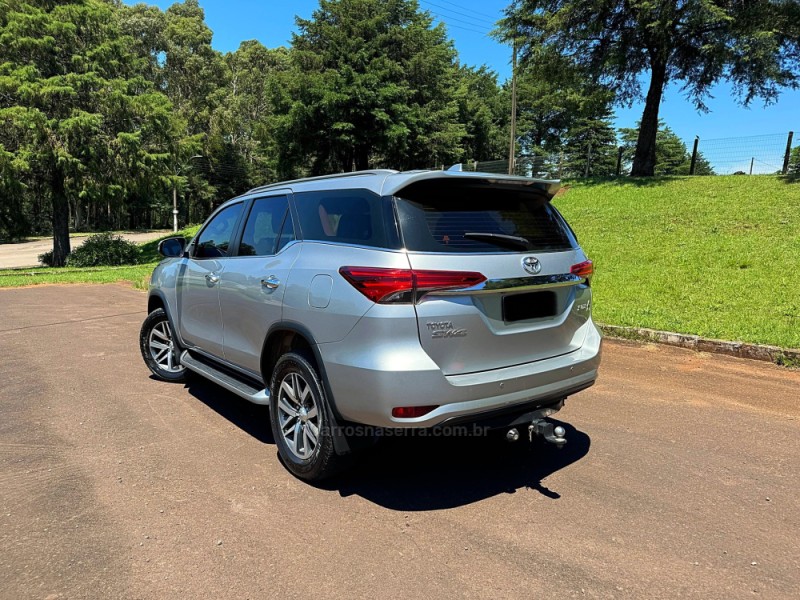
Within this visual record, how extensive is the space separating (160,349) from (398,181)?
391cm

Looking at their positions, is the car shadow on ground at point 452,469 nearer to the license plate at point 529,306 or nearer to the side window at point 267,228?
the license plate at point 529,306

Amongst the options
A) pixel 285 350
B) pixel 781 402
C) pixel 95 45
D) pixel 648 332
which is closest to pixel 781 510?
pixel 781 402

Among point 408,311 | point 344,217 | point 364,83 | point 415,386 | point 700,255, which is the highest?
point 364,83

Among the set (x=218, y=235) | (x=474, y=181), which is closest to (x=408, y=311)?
(x=474, y=181)

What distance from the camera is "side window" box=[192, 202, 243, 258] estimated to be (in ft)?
15.0

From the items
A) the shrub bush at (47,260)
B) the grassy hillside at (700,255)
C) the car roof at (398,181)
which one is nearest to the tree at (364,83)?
the shrub bush at (47,260)

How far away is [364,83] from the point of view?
2958cm

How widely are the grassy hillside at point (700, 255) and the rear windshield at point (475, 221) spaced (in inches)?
179

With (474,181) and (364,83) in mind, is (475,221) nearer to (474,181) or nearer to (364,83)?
(474,181)

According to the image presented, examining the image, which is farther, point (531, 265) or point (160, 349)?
point (160, 349)

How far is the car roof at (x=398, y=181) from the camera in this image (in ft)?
10.1

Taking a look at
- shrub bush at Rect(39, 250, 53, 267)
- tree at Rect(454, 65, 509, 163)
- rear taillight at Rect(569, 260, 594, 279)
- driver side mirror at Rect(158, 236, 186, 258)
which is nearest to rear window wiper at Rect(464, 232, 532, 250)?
rear taillight at Rect(569, 260, 594, 279)

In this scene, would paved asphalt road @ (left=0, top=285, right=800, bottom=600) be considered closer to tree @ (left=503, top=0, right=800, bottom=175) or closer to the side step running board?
the side step running board

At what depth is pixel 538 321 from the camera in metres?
3.25
